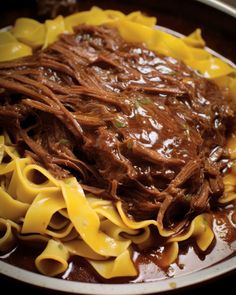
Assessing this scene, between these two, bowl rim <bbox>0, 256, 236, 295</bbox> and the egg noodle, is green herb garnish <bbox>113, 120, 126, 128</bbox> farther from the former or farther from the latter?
the egg noodle

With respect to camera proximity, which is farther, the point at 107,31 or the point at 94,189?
the point at 107,31

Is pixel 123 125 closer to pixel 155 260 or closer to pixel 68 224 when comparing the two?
pixel 68 224

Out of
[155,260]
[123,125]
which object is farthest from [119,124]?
[155,260]

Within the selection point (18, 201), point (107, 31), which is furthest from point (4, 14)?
point (18, 201)

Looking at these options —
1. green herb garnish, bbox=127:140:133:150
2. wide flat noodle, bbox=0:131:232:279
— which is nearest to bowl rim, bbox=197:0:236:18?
green herb garnish, bbox=127:140:133:150

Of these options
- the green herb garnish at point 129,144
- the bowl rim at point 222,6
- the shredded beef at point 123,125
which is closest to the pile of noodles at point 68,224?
the shredded beef at point 123,125

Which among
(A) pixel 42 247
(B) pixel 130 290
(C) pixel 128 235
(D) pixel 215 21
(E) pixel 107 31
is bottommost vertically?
(A) pixel 42 247

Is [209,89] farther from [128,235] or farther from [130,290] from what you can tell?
[130,290]

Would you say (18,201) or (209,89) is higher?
(209,89)

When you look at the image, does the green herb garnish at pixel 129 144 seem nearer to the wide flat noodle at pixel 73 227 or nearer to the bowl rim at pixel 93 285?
the wide flat noodle at pixel 73 227
